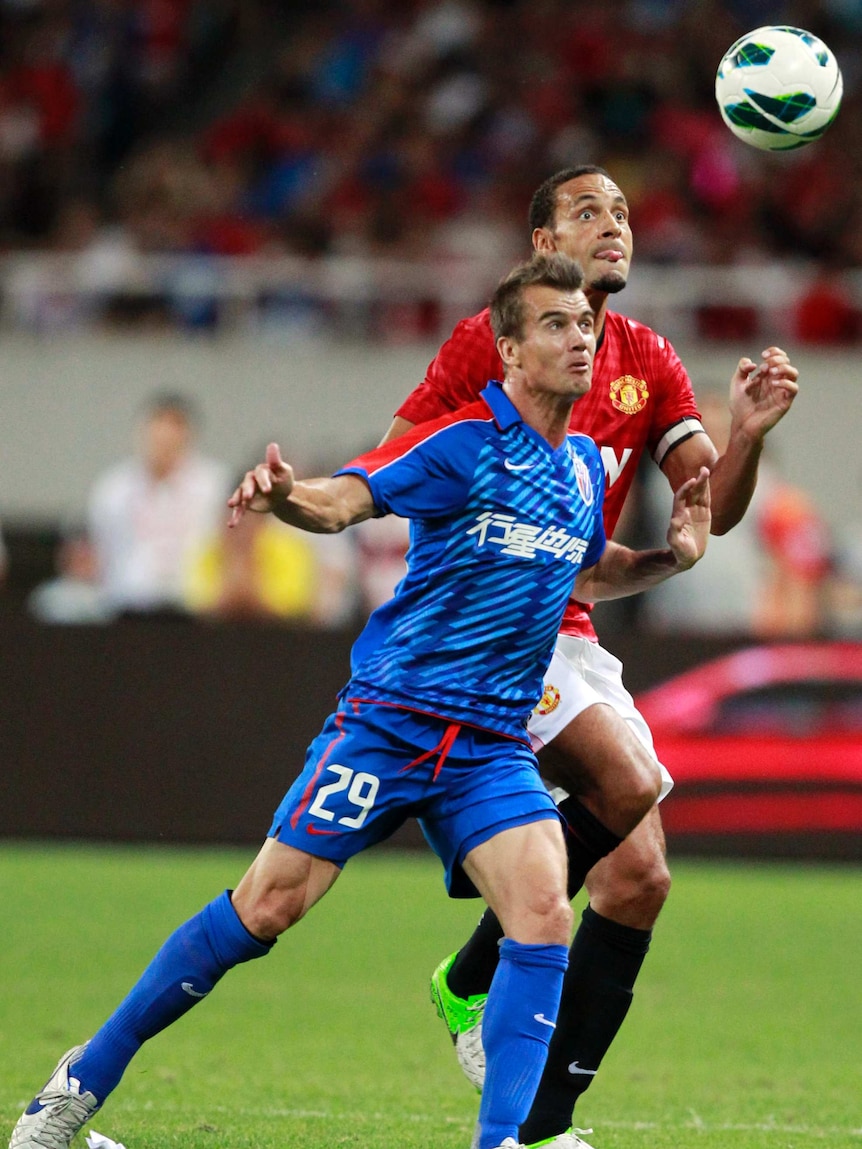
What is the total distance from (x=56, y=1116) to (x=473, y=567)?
185 centimetres

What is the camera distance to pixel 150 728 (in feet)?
39.3

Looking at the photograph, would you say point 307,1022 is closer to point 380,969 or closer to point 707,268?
point 380,969

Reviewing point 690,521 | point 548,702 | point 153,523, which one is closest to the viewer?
point 690,521

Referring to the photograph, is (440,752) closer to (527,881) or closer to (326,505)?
(527,881)

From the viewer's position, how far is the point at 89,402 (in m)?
17.9

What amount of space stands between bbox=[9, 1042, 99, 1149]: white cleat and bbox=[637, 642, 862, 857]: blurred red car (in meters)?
7.30

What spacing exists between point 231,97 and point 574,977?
634 inches

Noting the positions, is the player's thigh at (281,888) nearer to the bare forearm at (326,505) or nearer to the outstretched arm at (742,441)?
the bare forearm at (326,505)

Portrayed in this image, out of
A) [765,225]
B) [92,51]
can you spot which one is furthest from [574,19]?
[92,51]

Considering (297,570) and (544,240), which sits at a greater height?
(544,240)

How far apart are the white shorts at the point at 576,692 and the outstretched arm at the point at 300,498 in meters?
0.98

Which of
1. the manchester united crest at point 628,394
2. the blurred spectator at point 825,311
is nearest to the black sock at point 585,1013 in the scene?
the manchester united crest at point 628,394

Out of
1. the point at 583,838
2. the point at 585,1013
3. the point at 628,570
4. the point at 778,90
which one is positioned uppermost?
the point at 778,90

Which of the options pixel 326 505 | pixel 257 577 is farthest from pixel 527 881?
pixel 257 577
